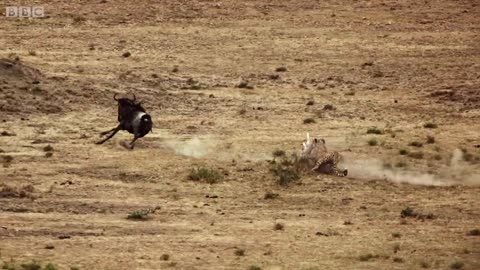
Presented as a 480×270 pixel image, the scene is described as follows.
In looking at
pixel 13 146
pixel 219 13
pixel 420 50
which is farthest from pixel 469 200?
pixel 219 13

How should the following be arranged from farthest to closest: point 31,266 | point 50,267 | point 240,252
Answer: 1. point 240,252
2. point 31,266
3. point 50,267

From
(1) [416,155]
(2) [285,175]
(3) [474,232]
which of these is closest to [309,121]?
(1) [416,155]

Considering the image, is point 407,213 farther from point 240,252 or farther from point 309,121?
point 309,121

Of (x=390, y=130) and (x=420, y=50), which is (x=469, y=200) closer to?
(x=390, y=130)

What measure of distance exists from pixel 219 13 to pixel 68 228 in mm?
29304

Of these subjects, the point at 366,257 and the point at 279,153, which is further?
the point at 279,153

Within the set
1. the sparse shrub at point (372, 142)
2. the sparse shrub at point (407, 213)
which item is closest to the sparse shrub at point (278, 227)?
the sparse shrub at point (407, 213)

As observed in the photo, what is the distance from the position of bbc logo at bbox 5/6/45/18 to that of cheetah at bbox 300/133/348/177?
23.4 metres

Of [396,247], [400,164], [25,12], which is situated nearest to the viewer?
[396,247]

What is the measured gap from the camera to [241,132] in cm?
4144

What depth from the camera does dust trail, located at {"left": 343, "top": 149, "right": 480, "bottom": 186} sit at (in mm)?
36125

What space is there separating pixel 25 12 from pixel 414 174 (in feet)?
83.2

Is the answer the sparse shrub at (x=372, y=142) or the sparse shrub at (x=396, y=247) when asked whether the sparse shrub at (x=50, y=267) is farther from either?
the sparse shrub at (x=372, y=142)

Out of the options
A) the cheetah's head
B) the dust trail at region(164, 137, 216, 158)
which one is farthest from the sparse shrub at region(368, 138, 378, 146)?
the dust trail at region(164, 137, 216, 158)
